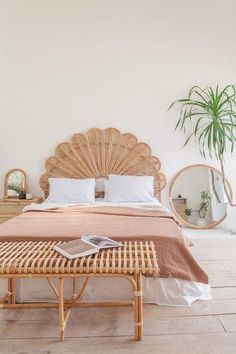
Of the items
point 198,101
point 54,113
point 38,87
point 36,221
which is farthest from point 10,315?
point 198,101

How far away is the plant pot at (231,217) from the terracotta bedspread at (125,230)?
4.79 ft

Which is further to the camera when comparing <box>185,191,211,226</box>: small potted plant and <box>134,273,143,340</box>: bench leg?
<box>185,191,211,226</box>: small potted plant

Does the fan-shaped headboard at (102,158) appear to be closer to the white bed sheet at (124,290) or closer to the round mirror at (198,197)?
the round mirror at (198,197)

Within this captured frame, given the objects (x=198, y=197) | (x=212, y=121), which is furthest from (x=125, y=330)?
(x=212, y=121)

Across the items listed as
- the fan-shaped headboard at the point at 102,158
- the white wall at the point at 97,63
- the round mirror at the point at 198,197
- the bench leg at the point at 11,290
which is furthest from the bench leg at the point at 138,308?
the white wall at the point at 97,63

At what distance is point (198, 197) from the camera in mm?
4109

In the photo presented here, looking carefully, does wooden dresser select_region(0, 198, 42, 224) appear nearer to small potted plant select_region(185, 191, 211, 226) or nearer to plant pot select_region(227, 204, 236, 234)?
small potted plant select_region(185, 191, 211, 226)

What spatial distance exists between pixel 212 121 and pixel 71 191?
2034mm

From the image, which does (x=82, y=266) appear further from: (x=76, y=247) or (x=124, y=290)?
(x=124, y=290)

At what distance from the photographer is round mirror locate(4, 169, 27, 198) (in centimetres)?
405

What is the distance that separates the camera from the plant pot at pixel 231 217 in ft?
12.6

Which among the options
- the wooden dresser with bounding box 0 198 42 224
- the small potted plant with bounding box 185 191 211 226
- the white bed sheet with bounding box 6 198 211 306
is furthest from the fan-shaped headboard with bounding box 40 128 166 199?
the white bed sheet with bounding box 6 198 211 306

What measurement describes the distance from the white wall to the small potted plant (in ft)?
3.83

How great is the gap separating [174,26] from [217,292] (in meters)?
3.46
